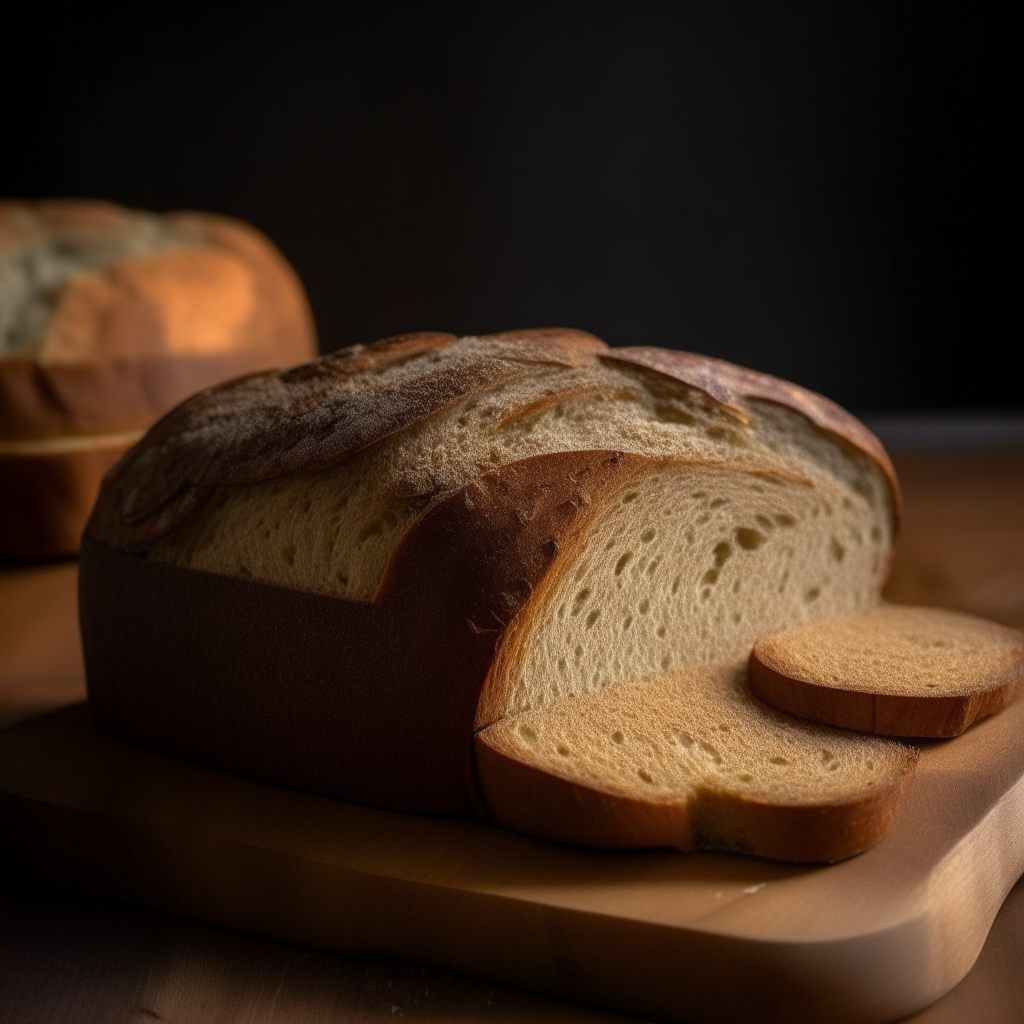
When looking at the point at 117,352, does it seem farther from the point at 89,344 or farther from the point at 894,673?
the point at 894,673

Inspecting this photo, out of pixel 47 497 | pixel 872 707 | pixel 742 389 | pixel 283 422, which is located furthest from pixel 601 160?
pixel 872 707

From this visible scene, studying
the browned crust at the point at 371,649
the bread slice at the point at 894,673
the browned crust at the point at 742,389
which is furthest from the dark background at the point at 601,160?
the browned crust at the point at 371,649

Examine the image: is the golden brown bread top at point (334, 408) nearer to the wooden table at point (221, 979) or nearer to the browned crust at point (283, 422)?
the browned crust at point (283, 422)

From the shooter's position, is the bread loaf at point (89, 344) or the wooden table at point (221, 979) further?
the bread loaf at point (89, 344)

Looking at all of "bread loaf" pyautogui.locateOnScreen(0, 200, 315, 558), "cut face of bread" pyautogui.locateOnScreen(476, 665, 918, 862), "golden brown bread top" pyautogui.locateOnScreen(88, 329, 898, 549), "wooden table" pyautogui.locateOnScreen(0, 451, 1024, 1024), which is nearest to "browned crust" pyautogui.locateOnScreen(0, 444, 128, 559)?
"bread loaf" pyautogui.locateOnScreen(0, 200, 315, 558)

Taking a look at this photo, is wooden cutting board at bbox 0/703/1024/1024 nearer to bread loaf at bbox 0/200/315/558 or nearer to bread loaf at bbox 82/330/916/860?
bread loaf at bbox 82/330/916/860

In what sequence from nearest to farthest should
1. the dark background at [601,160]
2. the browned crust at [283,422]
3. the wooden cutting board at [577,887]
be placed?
1. the wooden cutting board at [577,887]
2. the browned crust at [283,422]
3. the dark background at [601,160]

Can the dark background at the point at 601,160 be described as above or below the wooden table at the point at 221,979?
above
